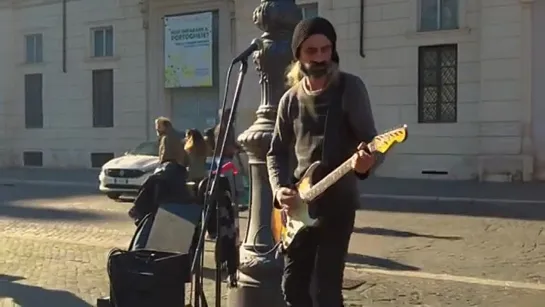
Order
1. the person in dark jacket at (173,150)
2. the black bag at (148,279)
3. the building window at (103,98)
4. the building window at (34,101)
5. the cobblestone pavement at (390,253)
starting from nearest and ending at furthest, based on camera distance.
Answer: the black bag at (148,279) → the cobblestone pavement at (390,253) → the person in dark jacket at (173,150) → the building window at (103,98) → the building window at (34,101)

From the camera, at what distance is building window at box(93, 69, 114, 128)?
2852 centimetres

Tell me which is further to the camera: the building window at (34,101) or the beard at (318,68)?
the building window at (34,101)

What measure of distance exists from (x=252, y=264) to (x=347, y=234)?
1.87 m

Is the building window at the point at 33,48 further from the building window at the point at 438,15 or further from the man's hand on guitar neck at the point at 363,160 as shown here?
the man's hand on guitar neck at the point at 363,160

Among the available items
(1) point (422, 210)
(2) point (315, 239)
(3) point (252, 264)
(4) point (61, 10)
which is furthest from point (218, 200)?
(4) point (61, 10)

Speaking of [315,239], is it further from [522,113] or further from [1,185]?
[1,185]

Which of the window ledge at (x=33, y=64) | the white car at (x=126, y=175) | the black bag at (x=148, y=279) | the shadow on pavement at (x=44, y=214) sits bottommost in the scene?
the shadow on pavement at (x=44, y=214)

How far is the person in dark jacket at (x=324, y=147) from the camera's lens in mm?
4172

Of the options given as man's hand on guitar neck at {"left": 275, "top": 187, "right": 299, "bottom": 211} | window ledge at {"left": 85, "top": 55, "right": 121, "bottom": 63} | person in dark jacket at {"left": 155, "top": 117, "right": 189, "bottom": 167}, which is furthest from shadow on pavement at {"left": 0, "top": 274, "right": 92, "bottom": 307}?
window ledge at {"left": 85, "top": 55, "right": 121, "bottom": 63}

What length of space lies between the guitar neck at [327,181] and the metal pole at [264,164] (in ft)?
6.26

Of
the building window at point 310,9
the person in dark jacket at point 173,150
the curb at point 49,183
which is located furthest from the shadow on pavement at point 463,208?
the curb at point 49,183

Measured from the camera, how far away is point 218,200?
5547 millimetres

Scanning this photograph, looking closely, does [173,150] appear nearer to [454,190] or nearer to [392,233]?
[392,233]

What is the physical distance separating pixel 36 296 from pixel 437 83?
16.0 m
